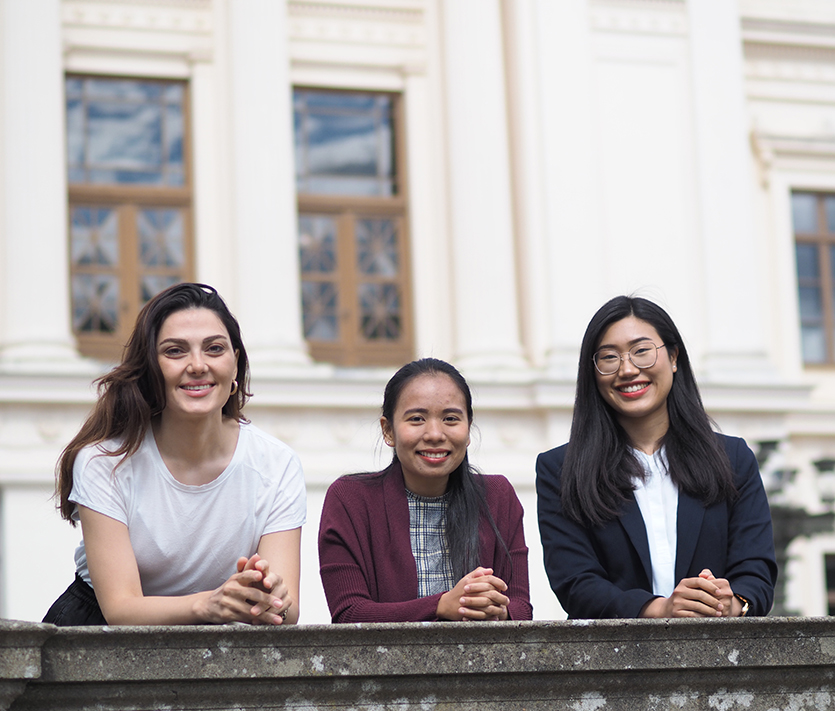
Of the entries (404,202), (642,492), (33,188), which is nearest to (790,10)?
(404,202)

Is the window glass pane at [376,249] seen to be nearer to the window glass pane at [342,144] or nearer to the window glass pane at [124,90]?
the window glass pane at [342,144]

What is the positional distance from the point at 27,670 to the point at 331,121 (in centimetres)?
1442

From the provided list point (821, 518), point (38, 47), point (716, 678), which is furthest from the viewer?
point (38, 47)

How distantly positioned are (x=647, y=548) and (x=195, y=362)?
4.58 ft

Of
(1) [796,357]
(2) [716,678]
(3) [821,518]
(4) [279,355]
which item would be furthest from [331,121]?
(2) [716,678]

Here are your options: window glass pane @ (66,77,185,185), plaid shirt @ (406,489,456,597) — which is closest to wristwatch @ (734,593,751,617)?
plaid shirt @ (406,489,456,597)

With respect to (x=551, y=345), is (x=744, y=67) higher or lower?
higher

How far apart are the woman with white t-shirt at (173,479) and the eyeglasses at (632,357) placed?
1.04 m

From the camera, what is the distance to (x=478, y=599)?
140 inches

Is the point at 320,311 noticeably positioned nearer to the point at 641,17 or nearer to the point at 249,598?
the point at 641,17

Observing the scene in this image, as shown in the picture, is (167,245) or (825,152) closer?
(167,245)

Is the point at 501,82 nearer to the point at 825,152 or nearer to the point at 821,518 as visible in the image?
the point at 825,152

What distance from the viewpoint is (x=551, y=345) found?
15562 mm

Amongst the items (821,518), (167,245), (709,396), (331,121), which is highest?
(331,121)
